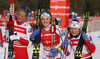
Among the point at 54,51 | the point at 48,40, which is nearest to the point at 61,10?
the point at 48,40

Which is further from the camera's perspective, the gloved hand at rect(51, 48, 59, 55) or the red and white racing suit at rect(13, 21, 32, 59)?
the red and white racing suit at rect(13, 21, 32, 59)

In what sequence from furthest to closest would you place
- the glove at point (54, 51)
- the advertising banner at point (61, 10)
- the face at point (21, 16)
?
the advertising banner at point (61, 10), the face at point (21, 16), the glove at point (54, 51)

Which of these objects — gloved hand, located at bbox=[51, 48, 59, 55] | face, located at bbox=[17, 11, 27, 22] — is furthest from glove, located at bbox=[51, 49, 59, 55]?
face, located at bbox=[17, 11, 27, 22]

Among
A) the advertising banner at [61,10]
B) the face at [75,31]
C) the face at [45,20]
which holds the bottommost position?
the advertising banner at [61,10]

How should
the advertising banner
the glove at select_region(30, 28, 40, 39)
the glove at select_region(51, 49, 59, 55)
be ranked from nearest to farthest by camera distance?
1. the glove at select_region(30, 28, 40, 39)
2. the glove at select_region(51, 49, 59, 55)
3. the advertising banner

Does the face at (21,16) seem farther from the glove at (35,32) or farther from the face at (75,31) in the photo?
the face at (75,31)

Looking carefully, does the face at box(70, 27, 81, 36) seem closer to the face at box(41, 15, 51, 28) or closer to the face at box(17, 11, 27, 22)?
the face at box(41, 15, 51, 28)

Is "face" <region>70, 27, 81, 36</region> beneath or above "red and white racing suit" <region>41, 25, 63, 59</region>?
above

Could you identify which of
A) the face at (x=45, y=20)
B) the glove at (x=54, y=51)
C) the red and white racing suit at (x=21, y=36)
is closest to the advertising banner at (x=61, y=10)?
the red and white racing suit at (x=21, y=36)

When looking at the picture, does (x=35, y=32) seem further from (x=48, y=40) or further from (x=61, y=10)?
(x=61, y=10)

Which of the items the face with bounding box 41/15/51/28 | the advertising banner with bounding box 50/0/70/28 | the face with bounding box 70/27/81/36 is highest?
the face with bounding box 41/15/51/28

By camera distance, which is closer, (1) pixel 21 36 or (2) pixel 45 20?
(2) pixel 45 20

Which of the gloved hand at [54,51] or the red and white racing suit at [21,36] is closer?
the gloved hand at [54,51]

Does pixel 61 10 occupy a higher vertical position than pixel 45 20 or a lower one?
lower
